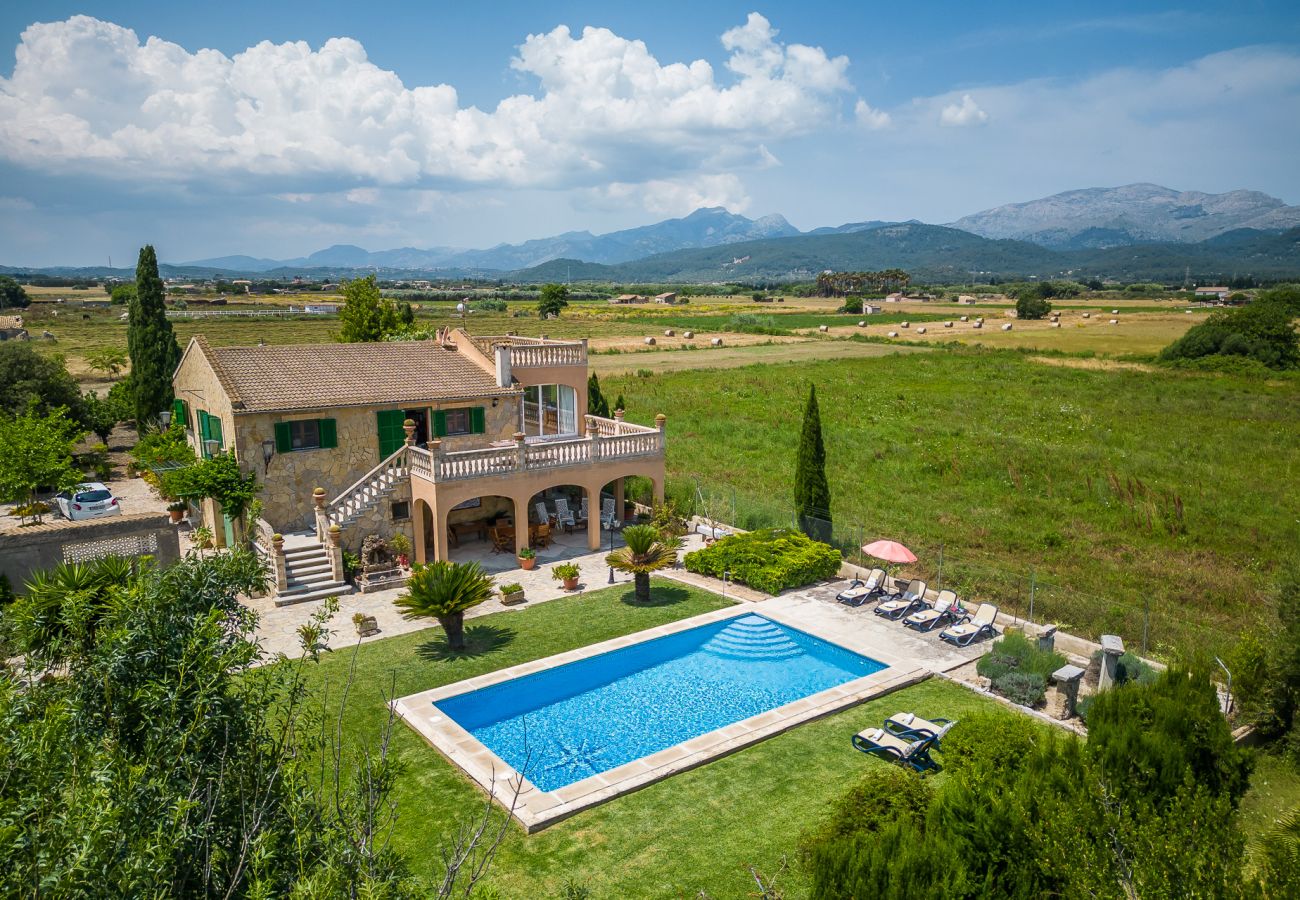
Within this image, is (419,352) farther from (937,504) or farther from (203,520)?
(937,504)

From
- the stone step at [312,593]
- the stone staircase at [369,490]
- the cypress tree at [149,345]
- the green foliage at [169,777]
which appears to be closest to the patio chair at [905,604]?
the stone staircase at [369,490]

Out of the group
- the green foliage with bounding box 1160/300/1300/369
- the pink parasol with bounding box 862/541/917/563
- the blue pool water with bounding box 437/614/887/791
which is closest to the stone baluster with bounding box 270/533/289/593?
the blue pool water with bounding box 437/614/887/791

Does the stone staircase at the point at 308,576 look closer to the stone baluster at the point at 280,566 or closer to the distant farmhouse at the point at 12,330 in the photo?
the stone baluster at the point at 280,566

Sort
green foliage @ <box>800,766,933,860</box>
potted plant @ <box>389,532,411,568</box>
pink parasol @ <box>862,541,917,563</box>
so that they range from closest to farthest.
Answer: green foliage @ <box>800,766,933,860</box>, pink parasol @ <box>862,541,917,563</box>, potted plant @ <box>389,532,411,568</box>

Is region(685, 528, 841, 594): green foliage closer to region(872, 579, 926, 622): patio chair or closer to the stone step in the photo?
region(872, 579, 926, 622): patio chair

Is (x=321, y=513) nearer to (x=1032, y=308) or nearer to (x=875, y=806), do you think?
(x=875, y=806)
